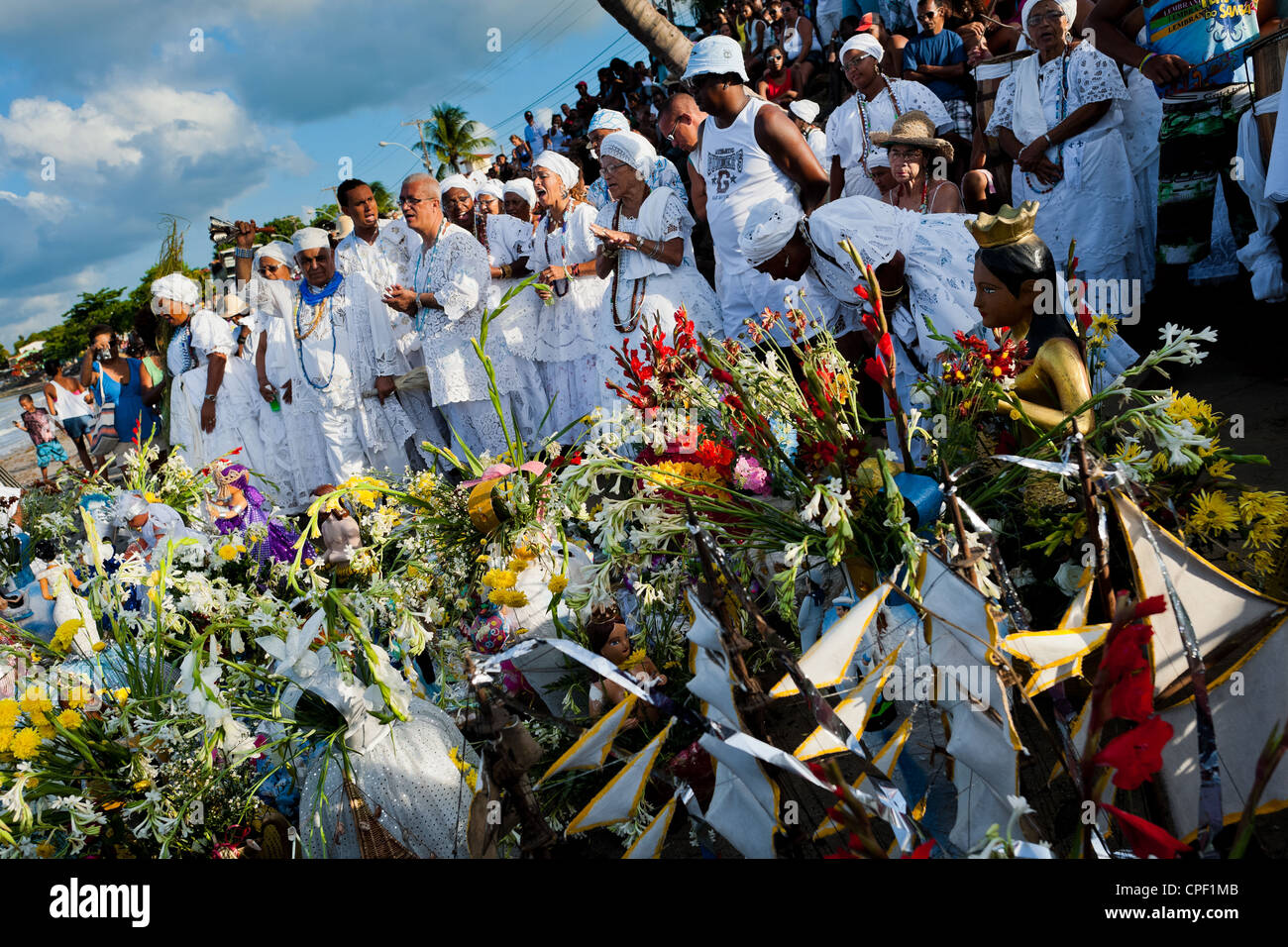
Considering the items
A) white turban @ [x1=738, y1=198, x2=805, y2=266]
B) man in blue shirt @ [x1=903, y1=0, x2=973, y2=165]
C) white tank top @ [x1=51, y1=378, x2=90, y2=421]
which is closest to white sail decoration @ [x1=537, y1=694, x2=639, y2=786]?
white turban @ [x1=738, y1=198, x2=805, y2=266]

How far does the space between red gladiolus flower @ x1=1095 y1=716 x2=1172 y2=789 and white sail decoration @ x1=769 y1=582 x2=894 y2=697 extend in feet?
1.37

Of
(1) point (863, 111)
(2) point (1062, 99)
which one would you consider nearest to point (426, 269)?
(1) point (863, 111)

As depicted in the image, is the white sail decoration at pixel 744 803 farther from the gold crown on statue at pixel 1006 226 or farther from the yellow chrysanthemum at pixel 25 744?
the yellow chrysanthemum at pixel 25 744

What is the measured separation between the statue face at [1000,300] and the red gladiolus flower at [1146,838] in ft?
3.94

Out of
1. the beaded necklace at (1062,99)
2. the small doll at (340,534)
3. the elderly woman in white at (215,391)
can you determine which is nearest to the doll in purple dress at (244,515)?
the small doll at (340,534)

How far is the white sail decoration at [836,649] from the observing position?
5.12ft

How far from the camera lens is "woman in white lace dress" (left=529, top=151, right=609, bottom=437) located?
5.84 metres

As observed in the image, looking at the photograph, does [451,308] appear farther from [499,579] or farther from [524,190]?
[499,579]

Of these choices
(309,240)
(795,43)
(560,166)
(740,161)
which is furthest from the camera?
(795,43)

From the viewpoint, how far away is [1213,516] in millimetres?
1953

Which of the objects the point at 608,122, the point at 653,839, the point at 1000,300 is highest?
the point at 608,122

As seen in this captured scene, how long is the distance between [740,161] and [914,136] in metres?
0.85

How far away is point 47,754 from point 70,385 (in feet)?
31.0
